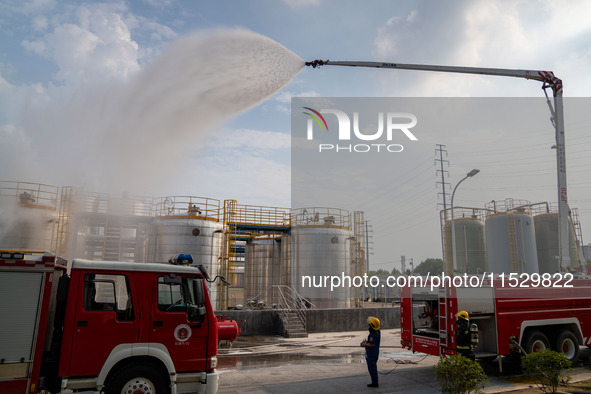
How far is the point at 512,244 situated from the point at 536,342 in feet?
79.5

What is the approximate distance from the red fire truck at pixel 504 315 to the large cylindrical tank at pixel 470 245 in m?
24.8

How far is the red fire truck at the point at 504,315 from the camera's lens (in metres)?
10.5

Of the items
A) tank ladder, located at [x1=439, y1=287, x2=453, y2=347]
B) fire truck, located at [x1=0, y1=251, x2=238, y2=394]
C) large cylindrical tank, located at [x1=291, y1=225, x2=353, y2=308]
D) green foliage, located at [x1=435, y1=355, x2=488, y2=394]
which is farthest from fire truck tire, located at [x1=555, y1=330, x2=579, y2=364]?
large cylindrical tank, located at [x1=291, y1=225, x2=353, y2=308]

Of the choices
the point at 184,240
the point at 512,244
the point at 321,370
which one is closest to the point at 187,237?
the point at 184,240

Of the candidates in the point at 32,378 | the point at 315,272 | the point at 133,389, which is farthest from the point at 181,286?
the point at 315,272

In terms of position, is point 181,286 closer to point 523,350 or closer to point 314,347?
point 523,350

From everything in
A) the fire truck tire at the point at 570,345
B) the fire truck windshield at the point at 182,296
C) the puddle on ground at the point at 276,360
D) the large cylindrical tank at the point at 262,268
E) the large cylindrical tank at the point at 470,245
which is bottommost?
the puddle on ground at the point at 276,360

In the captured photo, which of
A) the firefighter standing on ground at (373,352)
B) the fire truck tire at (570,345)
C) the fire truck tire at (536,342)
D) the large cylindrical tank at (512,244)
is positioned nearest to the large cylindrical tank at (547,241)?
the large cylindrical tank at (512,244)

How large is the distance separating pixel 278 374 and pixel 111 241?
14.4 metres

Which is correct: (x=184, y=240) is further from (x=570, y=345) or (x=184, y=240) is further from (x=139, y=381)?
(x=570, y=345)

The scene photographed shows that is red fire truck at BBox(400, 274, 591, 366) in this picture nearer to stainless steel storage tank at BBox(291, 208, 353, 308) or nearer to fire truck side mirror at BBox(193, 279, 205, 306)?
fire truck side mirror at BBox(193, 279, 205, 306)

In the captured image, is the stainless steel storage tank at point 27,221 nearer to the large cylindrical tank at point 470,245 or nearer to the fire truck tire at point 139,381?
the fire truck tire at point 139,381

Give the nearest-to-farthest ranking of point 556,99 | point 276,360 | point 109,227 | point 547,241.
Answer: point 276,360 → point 556,99 → point 109,227 → point 547,241

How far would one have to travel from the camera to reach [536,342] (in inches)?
453
